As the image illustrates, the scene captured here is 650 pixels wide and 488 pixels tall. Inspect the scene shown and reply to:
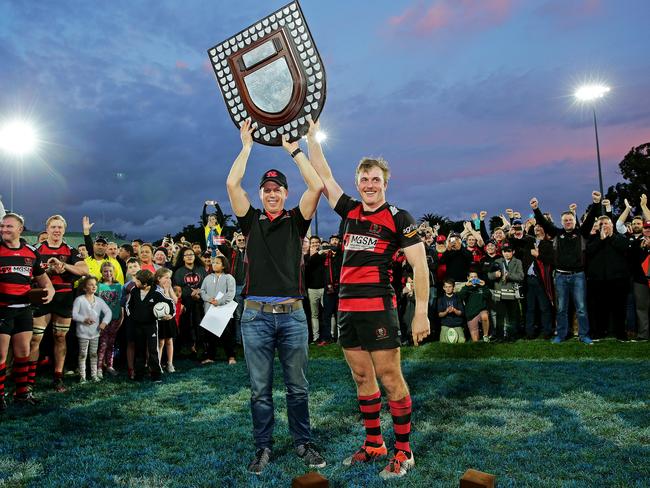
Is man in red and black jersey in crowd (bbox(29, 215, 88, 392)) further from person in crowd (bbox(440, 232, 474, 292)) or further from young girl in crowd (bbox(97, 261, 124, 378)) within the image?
person in crowd (bbox(440, 232, 474, 292))

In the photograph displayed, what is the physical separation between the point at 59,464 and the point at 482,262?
→ 8.87m

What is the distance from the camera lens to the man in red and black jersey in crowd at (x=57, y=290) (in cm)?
688

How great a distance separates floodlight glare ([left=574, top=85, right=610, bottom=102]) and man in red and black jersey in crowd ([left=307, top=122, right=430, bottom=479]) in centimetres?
2318

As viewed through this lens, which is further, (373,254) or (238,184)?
(238,184)

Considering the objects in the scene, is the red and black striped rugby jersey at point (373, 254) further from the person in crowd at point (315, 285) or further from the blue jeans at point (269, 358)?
the person in crowd at point (315, 285)

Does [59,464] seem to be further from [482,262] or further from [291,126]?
[482,262]

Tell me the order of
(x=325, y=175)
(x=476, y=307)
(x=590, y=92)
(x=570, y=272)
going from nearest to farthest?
(x=325, y=175)
(x=570, y=272)
(x=476, y=307)
(x=590, y=92)

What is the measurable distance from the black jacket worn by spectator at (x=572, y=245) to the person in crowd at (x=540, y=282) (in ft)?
1.31

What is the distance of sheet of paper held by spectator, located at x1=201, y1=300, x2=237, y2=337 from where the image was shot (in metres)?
8.38

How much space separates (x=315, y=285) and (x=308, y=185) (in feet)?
23.7

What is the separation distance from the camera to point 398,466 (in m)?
3.65

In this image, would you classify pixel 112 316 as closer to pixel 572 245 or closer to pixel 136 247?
pixel 136 247

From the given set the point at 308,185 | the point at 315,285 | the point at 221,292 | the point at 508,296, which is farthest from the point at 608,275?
the point at 308,185

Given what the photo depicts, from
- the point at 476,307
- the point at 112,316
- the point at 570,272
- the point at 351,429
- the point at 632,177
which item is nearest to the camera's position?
the point at 351,429
